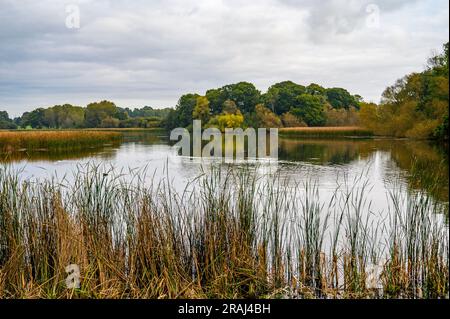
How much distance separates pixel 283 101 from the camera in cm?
3778

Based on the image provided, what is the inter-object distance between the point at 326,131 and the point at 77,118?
21.6m

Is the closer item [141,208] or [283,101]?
[141,208]

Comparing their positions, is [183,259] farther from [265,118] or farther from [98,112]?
[98,112]

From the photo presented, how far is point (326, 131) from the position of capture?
1645 inches

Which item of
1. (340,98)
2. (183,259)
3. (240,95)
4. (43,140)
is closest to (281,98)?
(240,95)

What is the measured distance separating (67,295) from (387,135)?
4080 centimetres

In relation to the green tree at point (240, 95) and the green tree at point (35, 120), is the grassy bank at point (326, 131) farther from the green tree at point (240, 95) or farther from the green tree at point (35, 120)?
the green tree at point (35, 120)

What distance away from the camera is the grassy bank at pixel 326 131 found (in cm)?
4028

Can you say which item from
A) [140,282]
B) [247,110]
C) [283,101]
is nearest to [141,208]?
[140,282]

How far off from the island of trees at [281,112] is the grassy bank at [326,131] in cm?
77

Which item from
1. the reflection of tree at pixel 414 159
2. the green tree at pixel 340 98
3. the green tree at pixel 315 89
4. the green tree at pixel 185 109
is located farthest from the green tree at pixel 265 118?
the green tree at pixel 340 98

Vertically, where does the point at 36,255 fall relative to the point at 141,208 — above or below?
below
